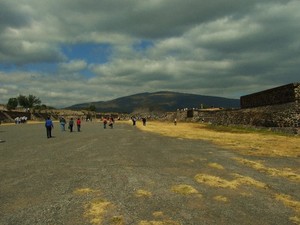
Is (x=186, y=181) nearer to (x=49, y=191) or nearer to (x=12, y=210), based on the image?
(x=49, y=191)

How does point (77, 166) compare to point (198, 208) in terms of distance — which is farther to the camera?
point (77, 166)

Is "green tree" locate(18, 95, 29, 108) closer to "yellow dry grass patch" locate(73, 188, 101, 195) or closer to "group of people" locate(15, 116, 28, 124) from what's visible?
"group of people" locate(15, 116, 28, 124)

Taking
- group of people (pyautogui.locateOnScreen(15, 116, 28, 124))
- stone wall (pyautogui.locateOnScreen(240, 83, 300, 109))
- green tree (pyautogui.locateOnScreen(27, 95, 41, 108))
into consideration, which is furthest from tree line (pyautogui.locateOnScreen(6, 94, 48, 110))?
stone wall (pyautogui.locateOnScreen(240, 83, 300, 109))

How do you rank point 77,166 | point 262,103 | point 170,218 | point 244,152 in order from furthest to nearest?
point 262,103 < point 244,152 < point 77,166 < point 170,218

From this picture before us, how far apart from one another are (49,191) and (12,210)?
1851 millimetres

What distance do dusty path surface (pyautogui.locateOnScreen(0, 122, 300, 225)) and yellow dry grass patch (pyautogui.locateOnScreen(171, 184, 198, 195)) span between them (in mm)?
21

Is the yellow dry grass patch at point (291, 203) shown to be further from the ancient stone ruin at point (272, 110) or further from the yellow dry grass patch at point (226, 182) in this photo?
the ancient stone ruin at point (272, 110)

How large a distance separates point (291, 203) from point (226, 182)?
9.10 feet

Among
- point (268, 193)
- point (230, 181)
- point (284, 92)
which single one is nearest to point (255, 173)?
point (230, 181)

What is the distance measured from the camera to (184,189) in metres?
10.8

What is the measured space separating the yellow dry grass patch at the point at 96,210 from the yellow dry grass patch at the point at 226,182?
412 centimetres

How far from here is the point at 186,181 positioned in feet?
39.4

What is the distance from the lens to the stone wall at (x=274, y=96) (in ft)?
120

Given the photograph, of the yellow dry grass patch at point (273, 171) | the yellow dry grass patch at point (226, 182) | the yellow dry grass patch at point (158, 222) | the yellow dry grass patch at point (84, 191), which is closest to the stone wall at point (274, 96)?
the yellow dry grass patch at point (273, 171)
